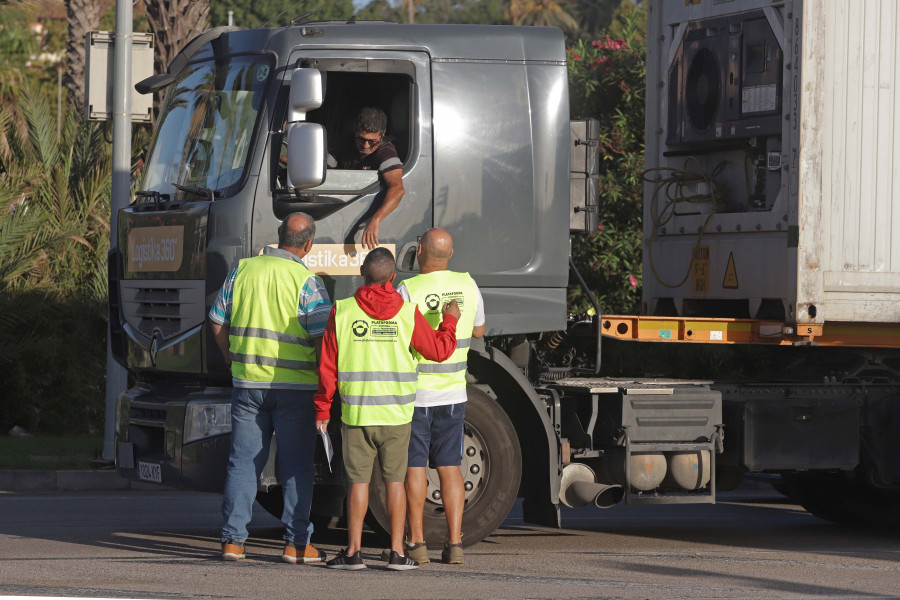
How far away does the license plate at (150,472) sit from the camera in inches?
306

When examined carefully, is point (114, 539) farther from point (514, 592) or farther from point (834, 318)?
point (834, 318)

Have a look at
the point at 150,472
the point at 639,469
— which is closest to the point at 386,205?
the point at 150,472

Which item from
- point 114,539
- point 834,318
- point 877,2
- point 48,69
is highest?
point 48,69

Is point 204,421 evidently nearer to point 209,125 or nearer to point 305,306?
point 305,306

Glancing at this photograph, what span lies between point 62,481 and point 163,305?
4.05 m

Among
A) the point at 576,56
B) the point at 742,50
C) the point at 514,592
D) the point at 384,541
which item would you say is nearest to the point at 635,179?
the point at 576,56

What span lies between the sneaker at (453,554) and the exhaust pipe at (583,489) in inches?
32.9

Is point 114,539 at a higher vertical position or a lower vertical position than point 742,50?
lower

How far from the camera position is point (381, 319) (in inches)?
287

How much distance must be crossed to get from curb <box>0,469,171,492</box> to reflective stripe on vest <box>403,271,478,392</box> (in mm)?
4642

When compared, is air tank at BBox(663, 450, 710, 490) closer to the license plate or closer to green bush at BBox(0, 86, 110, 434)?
the license plate

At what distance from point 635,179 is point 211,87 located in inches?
227

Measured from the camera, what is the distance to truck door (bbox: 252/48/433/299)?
24.9 feet

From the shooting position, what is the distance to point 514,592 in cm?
677
